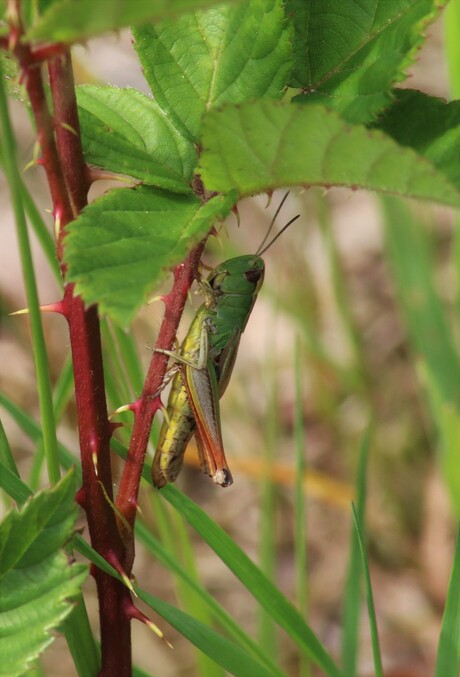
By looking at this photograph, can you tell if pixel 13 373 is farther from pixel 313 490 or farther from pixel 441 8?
pixel 441 8

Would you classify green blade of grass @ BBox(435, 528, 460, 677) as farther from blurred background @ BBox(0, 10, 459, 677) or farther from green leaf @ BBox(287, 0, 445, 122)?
blurred background @ BBox(0, 10, 459, 677)

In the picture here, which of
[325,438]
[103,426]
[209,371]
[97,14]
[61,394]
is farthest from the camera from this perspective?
[325,438]

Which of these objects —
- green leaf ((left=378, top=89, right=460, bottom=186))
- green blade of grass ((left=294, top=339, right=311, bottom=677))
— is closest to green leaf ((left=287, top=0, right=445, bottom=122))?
green leaf ((left=378, top=89, right=460, bottom=186))

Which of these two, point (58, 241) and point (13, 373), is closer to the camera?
point (58, 241)

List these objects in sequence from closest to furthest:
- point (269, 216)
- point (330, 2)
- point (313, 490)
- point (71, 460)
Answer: point (330, 2) → point (71, 460) → point (313, 490) → point (269, 216)

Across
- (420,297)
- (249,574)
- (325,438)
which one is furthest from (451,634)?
(325,438)

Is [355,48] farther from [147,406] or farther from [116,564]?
[116,564]

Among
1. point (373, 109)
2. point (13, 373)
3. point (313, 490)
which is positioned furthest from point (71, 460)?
point (13, 373)
